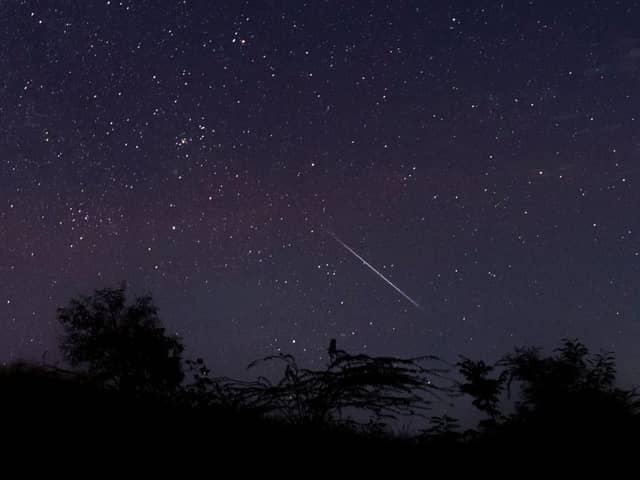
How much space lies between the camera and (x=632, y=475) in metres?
1.79

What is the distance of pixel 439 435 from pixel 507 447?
382 millimetres

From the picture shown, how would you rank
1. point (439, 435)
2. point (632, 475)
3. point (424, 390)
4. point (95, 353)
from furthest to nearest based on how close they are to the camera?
point (95, 353), point (439, 435), point (424, 390), point (632, 475)

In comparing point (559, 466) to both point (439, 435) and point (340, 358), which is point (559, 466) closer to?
point (439, 435)

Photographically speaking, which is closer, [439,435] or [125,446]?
[125,446]

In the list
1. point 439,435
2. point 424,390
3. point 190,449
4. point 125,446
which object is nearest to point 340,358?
point 424,390

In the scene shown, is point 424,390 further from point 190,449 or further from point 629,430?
point 190,449

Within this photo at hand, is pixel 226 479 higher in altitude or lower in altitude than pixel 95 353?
lower

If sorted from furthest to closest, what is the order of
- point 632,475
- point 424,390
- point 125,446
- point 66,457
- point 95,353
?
point 95,353 → point 424,390 → point 632,475 → point 125,446 → point 66,457

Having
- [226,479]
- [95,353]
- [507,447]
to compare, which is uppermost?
[95,353]

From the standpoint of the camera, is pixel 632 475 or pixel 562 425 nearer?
pixel 632 475

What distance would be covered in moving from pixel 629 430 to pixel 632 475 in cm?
25

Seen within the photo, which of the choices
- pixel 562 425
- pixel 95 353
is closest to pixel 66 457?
pixel 562 425

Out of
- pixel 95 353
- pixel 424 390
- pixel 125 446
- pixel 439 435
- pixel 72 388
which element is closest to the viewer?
pixel 125 446

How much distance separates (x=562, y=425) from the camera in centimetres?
204
